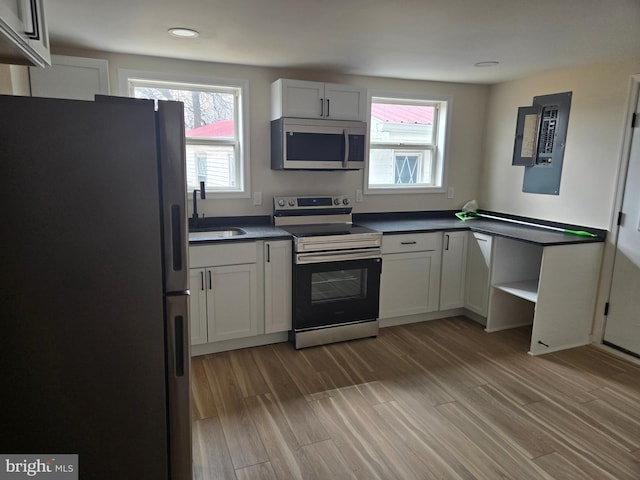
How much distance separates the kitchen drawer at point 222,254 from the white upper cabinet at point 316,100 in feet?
3.71

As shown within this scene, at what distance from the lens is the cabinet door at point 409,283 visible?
3.66 meters

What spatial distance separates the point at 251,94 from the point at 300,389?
7.86ft

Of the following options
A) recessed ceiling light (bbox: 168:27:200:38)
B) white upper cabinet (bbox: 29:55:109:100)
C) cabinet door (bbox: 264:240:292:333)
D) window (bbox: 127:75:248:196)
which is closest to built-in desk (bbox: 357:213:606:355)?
cabinet door (bbox: 264:240:292:333)

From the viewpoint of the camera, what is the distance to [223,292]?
315 centimetres

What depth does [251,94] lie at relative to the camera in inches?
141

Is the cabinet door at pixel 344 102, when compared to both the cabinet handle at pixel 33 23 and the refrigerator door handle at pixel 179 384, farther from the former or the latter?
the refrigerator door handle at pixel 179 384

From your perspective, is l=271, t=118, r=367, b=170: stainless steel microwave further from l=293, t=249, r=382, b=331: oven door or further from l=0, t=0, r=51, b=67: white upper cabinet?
l=0, t=0, r=51, b=67: white upper cabinet

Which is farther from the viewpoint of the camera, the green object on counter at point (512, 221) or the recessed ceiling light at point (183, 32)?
the green object on counter at point (512, 221)

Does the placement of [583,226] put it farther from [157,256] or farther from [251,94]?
[157,256]

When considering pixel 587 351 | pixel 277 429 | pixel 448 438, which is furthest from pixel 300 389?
pixel 587 351

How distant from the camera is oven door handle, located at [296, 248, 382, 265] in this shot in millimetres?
3230

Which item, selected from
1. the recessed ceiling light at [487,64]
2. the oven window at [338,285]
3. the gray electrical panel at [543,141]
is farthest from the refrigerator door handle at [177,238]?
the gray electrical panel at [543,141]

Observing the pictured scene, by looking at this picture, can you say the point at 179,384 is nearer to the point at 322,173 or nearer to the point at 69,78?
the point at 69,78

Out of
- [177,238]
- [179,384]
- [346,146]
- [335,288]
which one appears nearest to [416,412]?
[335,288]
